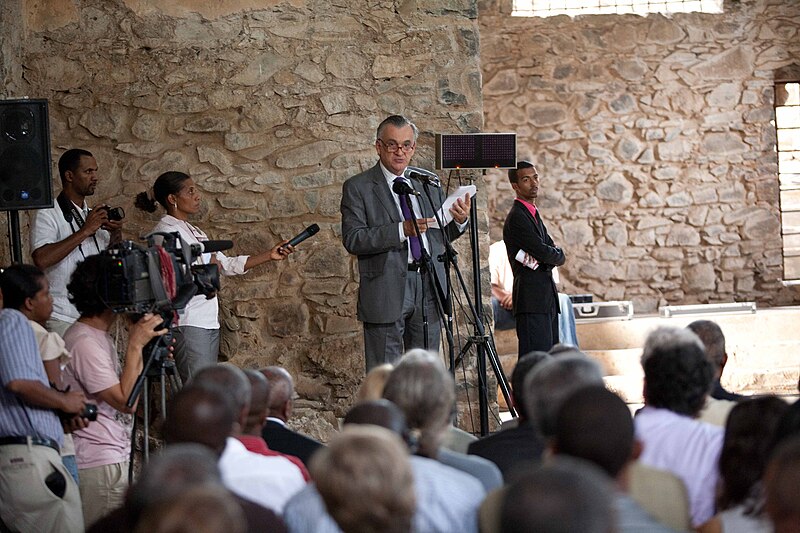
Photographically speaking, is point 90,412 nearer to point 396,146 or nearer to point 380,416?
point 380,416

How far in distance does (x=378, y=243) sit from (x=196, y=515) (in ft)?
10.6

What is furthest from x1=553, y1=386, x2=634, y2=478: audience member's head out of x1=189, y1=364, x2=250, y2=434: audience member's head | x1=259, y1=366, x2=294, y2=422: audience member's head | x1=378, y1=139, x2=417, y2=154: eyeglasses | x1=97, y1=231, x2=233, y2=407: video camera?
x1=378, y1=139, x2=417, y2=154: eyeglasses

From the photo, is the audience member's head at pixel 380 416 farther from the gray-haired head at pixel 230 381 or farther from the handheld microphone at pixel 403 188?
the handheld microphone at pixel 403 188

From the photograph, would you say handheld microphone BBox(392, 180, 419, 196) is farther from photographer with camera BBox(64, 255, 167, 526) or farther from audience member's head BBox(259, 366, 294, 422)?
audience member's head BBox(259, 366, 294, 422)

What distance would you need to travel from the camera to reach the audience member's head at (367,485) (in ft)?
5.33

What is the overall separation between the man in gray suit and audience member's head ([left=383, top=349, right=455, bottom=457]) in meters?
2.16

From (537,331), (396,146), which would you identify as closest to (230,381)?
(396,146)

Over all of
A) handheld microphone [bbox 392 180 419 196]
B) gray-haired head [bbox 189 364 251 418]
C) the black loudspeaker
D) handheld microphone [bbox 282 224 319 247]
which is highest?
the black loudspeaker

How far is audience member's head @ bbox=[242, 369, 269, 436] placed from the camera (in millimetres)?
2691

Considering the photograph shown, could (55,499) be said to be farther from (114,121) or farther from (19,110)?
(114,121)

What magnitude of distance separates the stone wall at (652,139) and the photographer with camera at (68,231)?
438 centimetres

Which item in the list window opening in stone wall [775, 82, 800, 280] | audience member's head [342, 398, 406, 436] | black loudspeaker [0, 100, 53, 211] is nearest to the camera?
audience member's head [342, 398, 406, 436]

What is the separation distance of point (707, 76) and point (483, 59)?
1.92 meters

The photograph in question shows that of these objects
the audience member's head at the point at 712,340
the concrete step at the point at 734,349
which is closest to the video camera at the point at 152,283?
the audience member's head at the point at 712,340
